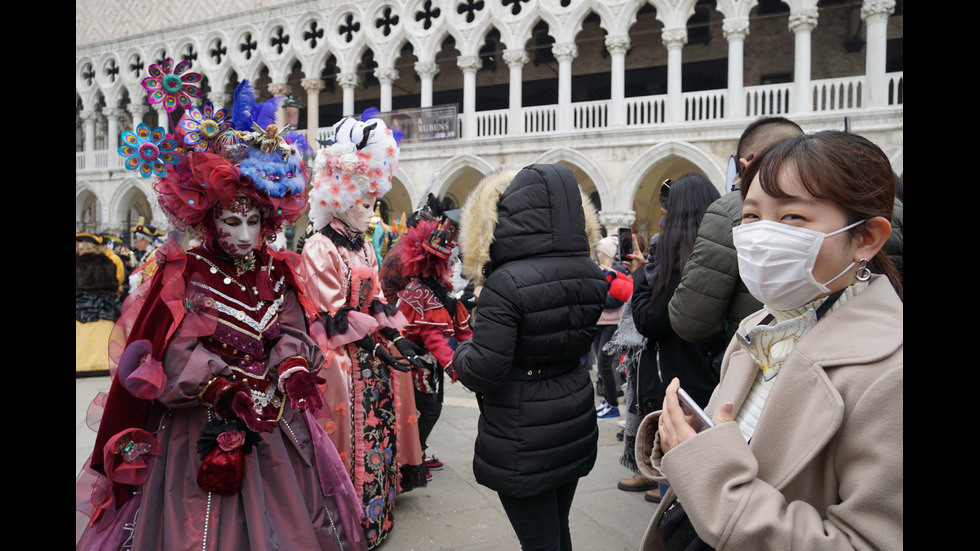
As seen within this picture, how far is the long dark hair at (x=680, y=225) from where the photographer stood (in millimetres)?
3123

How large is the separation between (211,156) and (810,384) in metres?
2.24

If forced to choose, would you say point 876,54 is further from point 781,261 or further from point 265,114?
point 781,261

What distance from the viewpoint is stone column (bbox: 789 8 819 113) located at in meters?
13.5

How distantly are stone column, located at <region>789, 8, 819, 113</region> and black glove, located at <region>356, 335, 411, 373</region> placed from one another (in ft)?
43.3

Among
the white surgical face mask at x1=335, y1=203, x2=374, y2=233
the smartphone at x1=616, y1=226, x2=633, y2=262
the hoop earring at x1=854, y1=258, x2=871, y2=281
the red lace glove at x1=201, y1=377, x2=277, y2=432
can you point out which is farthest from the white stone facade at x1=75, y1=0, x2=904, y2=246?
the hoop earring at x1=854, y1=258, x2=871, y2=281

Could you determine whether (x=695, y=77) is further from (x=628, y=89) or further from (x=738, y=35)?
(x=738, y=35)

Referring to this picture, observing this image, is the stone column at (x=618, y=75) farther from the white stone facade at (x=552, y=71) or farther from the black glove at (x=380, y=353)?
the black glove at (x=380, y=353)

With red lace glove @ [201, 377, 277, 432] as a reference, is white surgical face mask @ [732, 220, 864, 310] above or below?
above

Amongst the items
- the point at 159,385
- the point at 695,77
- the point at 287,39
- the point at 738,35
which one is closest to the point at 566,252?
the point at 159,385

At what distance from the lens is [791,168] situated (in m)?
1.30

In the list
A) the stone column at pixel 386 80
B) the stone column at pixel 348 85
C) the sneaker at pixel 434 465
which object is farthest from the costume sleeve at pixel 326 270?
the stone column at pixel 348 85

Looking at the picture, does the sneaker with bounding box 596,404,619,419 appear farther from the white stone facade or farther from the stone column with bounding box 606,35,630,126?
the stone column with bounding box 606,35,630,126
